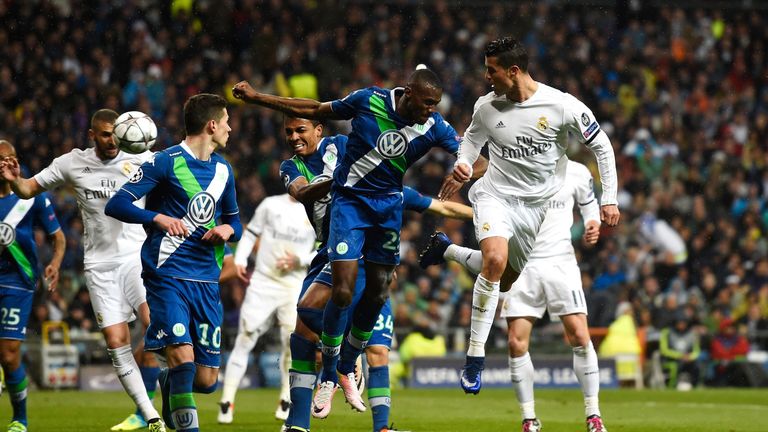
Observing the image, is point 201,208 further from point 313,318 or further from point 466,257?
point 466,257

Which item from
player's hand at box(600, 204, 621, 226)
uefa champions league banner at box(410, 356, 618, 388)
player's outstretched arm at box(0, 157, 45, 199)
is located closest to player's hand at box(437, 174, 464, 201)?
player's hand at box(600, 204, 621, 226)

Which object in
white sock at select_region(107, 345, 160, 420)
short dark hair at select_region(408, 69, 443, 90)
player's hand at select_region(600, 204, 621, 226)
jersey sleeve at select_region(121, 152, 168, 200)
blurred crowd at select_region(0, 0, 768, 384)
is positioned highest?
blurred crowd at select_region(0, 0, 768, 384)

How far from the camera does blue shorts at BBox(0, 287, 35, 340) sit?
1119 cm

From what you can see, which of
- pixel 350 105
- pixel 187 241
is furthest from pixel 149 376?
pixel 350 105

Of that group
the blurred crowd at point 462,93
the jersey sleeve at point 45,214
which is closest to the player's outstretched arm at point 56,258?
the jersey sleeve at point 45,214

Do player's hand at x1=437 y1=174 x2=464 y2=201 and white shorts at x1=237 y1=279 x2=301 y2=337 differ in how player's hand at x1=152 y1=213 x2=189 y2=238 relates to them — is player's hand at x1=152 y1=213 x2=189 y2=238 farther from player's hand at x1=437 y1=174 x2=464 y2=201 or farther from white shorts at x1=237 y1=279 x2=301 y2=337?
white shorts at x1=237 y1=279 x2=301 y2=337

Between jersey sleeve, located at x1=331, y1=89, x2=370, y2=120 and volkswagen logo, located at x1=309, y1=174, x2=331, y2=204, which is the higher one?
jersey sleeve, located at x1=331, y1=89, x2=370, y2=120

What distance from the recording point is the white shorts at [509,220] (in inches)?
372

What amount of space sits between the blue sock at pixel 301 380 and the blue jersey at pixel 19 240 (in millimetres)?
3340

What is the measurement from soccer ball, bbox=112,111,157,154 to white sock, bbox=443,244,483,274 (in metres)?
2.83

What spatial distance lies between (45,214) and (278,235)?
10.9 feet

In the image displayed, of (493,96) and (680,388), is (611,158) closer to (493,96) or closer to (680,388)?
A: (493,96)

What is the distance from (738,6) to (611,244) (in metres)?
9.82

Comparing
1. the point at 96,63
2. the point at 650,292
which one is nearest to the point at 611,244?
the point at 650,292
